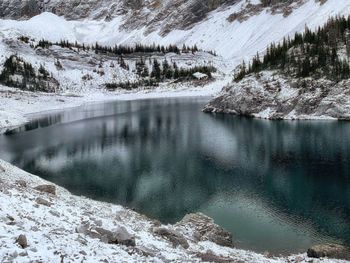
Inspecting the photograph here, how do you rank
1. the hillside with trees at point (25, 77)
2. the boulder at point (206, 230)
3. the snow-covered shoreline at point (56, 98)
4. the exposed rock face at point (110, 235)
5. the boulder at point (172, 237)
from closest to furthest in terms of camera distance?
the exposed rock face at point (110, 235) → the boulder at point (172, 237) → the boulder at point (206, 230) → the snow-covered shoreline at point (56, 98) → the hillside with trees at point (25, 77)

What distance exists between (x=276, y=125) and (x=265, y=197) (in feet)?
135

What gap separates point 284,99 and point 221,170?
150ft

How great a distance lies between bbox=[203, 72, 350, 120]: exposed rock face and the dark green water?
17.3 ft

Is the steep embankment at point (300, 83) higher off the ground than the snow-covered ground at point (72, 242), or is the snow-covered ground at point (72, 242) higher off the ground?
the steep embankment at point (300, 83)

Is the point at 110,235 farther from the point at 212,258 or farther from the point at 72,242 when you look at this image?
the point at 212,258

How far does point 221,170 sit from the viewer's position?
44062mm

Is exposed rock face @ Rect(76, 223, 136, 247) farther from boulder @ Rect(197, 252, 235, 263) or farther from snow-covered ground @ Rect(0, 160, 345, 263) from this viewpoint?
boulder @ Rect(197, 252, 235, 263)

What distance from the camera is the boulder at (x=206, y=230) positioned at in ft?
81.7

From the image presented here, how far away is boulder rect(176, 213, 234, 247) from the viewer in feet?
81.7

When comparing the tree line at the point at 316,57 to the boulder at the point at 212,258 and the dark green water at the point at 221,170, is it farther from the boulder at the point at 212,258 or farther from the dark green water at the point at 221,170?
the boulder at the point at 212,258

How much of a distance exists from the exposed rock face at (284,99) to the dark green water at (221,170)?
526cm

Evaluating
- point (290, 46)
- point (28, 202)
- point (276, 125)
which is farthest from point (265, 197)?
point (290, 46)

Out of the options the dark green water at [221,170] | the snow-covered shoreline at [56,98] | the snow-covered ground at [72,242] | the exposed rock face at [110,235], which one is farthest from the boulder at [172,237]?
Result: the snow-covered shoreline at [56,98]

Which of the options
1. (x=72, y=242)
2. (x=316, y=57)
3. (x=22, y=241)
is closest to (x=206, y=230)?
(x=72, y=242)
